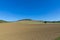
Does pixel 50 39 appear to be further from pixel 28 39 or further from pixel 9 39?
pixel 9 39

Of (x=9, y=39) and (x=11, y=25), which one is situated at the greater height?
(x=11, y=25)

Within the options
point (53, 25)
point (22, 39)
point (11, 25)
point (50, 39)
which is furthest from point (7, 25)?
point (50, 39)

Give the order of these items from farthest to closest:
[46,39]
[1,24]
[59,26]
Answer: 1. [1,24]
2. [59,26]
3. [46,39]

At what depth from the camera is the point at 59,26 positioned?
12328 millimetres

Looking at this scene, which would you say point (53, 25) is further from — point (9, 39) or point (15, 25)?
point (9, 39)

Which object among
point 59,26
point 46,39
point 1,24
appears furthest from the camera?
point 1,24

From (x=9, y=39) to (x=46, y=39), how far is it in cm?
230

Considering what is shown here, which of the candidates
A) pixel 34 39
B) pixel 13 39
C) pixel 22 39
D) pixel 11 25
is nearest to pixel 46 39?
pixel 34 39

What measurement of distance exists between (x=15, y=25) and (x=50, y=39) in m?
6.82

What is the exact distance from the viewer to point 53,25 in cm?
1324

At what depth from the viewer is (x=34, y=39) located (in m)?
7.30

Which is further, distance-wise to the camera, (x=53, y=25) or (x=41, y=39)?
(x=53, y=25)

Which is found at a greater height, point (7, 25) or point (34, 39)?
point (7, 25)

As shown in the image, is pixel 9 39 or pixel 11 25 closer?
pixel 9 39
